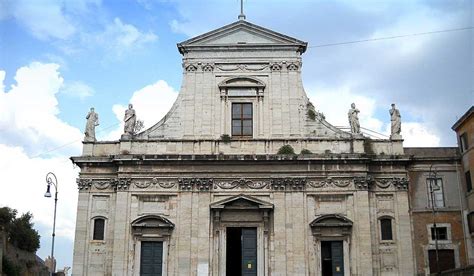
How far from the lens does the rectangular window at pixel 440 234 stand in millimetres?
25531

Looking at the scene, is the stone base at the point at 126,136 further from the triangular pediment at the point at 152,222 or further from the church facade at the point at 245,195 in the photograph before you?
the triangular pediment at the point at 152,222

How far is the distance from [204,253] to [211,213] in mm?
1791

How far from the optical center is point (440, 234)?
2564 centimetres

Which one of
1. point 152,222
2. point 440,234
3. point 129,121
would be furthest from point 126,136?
point 440,234

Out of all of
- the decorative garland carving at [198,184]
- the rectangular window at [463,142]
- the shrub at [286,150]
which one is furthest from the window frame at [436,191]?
the decorative garland carving at [198,184]

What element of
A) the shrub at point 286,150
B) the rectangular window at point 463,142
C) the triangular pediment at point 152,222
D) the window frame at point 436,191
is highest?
the rectangular window at point 463,142

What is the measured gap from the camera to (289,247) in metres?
24.8

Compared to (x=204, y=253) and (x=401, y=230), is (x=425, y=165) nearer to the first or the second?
(x=401, y=230)

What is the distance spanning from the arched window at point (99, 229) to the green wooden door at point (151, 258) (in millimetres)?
2074

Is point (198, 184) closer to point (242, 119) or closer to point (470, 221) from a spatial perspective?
point (242, 119)

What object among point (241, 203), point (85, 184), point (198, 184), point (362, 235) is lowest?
point (362, 235)

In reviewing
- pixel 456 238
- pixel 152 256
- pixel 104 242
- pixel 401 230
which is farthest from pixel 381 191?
pixel 104 242

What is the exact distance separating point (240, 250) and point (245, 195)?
2.47 metres

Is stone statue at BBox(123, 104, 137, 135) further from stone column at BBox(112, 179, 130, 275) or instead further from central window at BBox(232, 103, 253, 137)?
central window at BBox(232, 103, 253, 137)
